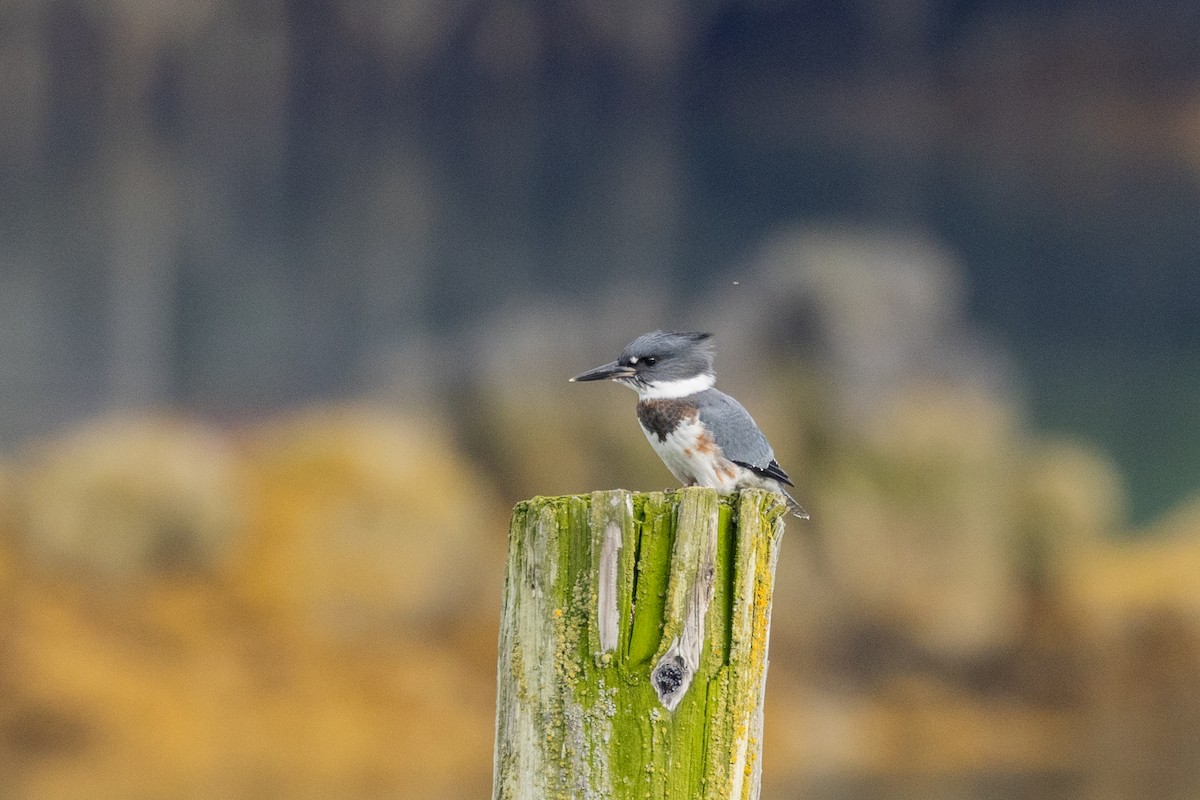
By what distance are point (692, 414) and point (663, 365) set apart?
0.15m

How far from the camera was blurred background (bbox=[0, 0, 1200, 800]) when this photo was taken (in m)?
7.61

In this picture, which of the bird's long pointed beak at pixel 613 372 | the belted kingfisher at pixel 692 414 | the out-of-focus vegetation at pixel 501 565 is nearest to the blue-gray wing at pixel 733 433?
the belted kingfisher at pixel 692 414

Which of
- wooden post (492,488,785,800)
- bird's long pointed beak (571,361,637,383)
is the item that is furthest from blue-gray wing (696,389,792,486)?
wooden post (492,488,785,800)

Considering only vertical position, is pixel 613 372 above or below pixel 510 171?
below

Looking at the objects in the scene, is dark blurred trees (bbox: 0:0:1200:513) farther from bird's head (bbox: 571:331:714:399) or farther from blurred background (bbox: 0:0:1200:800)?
bird's head (bbox: 571:331:714:399)

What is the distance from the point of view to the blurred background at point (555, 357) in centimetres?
761

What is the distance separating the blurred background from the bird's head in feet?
13.4

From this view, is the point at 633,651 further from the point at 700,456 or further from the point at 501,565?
the point at 501,565

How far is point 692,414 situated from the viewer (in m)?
3.67

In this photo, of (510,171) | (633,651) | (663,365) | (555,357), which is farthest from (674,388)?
(510,171)

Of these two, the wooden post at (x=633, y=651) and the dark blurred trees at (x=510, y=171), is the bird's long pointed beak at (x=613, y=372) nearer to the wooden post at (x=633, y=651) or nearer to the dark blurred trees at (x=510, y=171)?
the wooden post at (x=633, y=651)

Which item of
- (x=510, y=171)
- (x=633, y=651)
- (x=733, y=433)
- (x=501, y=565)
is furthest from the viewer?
(x=510, y=171)

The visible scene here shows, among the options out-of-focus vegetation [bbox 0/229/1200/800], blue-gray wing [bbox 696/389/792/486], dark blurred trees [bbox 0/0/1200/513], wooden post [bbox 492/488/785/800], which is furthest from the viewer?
dark blurred trees [bbox 0/0/1200/513]

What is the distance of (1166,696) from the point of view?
802 centimetres
